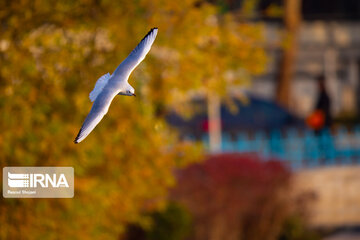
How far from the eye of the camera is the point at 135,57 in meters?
1.62

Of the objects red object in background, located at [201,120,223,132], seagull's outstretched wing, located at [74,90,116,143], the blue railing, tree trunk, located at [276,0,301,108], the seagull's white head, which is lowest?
seagull's outstretched wing, located at [74,90,116,143]

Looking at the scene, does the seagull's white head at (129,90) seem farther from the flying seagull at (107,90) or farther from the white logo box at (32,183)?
the white logo box at (32,183)

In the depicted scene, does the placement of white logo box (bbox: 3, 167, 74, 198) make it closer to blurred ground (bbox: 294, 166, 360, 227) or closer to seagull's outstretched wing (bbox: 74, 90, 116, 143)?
seagull's outstretched wing (bbox: 74, 90, 116, 143)

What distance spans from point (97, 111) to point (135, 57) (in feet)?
0.55

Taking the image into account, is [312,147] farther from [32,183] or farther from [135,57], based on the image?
[135,57]

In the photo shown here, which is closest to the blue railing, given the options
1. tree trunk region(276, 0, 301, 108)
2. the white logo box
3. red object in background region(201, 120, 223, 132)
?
red object in background region(201, 120, 223, 132)

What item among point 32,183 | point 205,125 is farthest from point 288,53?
point 32,183

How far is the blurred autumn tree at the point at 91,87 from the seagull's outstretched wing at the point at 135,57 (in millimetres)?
3194

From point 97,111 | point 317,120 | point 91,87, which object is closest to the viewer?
point 97,111

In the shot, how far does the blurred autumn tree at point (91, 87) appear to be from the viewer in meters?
5.19

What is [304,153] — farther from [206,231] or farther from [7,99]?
[7,99]

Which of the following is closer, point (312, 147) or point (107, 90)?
point (107, 90)

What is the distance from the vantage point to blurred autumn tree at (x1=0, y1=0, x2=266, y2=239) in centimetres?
519

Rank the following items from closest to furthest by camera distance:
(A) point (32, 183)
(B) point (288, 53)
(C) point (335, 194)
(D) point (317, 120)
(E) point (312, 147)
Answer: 1. (A) point (32, 183)
2. (C) point (335, 194)
3. (E) point (312, 147)
4. (D) point (317, 120)
5. (B) point (288, 53)
